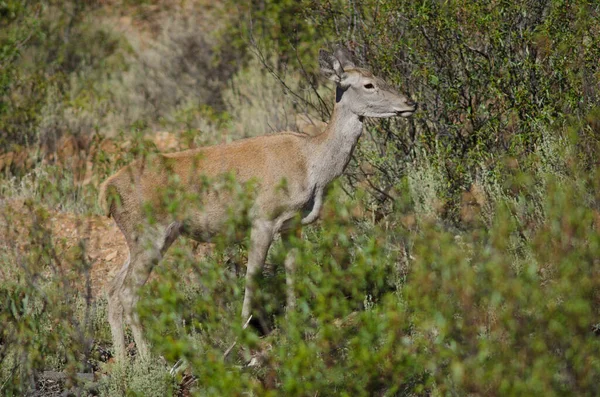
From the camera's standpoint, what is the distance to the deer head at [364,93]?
27.8ft

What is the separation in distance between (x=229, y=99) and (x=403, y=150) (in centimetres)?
656

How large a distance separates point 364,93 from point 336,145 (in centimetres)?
53

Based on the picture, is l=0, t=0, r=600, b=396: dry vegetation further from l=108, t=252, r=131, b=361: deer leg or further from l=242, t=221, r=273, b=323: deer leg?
l=242, t=221, r=273, b=323: deer leg

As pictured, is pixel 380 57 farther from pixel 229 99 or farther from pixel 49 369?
pixel 229 99

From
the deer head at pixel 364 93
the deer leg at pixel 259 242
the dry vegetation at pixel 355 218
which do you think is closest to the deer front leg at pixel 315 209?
the dry vegetation at pixel 355 218

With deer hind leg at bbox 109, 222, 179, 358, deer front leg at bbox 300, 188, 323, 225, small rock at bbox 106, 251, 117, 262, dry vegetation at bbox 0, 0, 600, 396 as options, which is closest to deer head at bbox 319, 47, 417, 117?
dry vegetation at bbox 0, 0, 600, 396

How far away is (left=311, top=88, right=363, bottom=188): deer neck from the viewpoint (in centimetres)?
834

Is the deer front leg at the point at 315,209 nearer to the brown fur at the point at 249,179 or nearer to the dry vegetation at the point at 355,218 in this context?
the brown fur at the point at 249,179

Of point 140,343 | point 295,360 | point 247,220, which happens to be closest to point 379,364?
point 295,360

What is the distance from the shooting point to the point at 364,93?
852 centimetres

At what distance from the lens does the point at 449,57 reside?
30.6 feet

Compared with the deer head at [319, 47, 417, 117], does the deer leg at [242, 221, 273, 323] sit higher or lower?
lower

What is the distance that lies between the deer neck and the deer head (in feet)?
0.20

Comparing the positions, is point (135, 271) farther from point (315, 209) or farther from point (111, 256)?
point (111, 256)
